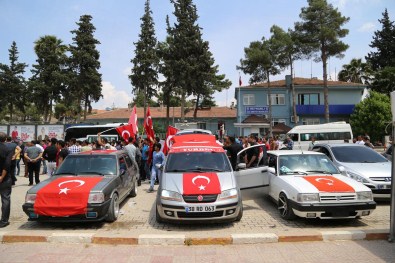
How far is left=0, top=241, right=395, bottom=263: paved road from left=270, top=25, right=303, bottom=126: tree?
33.4 metres

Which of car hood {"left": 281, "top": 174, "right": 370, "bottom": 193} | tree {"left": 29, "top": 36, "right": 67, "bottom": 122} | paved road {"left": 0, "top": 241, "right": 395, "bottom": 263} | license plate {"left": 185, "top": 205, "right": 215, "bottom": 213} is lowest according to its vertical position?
paved road {"left": 0, "top": 241, "right": 395, "bottom": 263}

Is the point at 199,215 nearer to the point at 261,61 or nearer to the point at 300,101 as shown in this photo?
the point at 261,61

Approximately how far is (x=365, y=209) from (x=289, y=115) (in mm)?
37597

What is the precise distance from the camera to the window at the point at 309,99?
141ft

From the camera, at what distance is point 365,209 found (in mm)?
6922

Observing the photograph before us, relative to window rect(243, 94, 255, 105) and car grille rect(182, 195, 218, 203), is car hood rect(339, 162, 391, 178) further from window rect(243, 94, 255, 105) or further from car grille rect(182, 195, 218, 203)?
window rect(243, 94, 255, 105)

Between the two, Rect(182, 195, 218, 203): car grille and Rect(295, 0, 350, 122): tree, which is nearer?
Rect(182, 195, 218, 203): car grille

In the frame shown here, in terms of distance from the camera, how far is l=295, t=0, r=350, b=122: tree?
34.3 metres

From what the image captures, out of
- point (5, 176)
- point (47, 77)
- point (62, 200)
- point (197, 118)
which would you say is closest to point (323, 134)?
point (62, 200)

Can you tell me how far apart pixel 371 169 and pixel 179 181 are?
5439mm

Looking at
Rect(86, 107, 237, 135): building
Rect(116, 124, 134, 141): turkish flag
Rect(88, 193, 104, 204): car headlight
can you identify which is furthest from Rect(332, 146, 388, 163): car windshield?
Rect(86, 107, 237, 135): building

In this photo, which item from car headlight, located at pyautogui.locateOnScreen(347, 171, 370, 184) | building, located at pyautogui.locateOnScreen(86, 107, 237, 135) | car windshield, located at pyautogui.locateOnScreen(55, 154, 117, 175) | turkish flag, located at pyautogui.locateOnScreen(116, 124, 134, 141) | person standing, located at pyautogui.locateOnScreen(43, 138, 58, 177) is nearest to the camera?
car windshield, located at pyautogui.locateOnScreen(55, 154, 117, 175)

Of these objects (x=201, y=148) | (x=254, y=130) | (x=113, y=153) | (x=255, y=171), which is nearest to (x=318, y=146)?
(x=255, y=171)

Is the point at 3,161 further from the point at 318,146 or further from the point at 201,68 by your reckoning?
the point at 201,68
